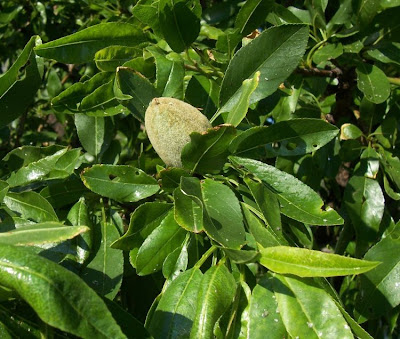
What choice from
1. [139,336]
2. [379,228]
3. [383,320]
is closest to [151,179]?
[139,336]

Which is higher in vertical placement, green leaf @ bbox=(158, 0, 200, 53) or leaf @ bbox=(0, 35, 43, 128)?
green leaf @ bbox=(158, 0, 200, 53)

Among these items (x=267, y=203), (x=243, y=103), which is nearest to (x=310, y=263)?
(x=267, y=203)

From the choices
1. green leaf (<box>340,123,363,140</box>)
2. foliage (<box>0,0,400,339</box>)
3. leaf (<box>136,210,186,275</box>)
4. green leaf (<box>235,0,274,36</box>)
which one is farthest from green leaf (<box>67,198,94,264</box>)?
green leaf (<box>340,123,363,140</box>)

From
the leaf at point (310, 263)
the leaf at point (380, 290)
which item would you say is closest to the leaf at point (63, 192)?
the leaf at point (310, 263)

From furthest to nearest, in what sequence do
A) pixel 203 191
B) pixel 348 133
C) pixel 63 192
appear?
pixel 348 133 → pixel 63 192 → pixel 203 191

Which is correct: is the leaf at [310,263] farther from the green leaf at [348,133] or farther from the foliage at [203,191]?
the green leaf at [348,133]

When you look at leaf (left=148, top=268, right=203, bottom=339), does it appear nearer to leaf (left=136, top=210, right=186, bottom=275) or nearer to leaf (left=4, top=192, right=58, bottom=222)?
leaf (left=136, top=210, right=186, bottom=275)

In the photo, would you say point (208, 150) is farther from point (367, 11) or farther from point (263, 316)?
Answer: point (367, 11)
